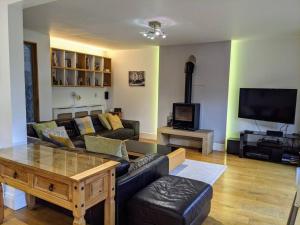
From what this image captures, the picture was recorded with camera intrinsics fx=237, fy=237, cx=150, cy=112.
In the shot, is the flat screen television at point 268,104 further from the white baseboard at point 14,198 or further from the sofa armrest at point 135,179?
the white baseboard at point 14,198

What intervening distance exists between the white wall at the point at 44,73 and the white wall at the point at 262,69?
3.98 metres

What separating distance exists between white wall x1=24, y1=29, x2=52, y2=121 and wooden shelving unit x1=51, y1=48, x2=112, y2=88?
28cm

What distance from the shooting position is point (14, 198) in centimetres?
262

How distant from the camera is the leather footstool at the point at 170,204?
1.90 meters

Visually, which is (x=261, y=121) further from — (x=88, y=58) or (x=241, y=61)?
(x=88, y=58)

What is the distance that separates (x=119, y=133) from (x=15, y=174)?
127 inches

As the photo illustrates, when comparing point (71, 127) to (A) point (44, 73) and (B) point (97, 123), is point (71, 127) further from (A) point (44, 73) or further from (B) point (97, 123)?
(A) point (44, 73)

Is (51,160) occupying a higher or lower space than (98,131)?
higher

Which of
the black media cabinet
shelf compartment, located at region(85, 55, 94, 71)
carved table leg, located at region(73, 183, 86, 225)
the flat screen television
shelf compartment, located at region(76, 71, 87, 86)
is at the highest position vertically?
shelf compartment, located at region(85, 55, 94, 71)

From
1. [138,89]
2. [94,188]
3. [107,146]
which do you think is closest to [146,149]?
[107,146]

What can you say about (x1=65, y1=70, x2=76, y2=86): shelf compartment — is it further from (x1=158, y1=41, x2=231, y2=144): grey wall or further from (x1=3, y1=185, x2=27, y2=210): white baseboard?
(x1=3, y1=185, x2=27, y2=210): white baseboard

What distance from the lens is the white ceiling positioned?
2941 mm

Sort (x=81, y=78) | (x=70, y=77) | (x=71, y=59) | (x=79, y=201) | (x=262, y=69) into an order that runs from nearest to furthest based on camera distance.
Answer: (x=79, y=201), (x=262, y=69), (x=71, y=59), (x=70, y=77), (x=81, y=78)

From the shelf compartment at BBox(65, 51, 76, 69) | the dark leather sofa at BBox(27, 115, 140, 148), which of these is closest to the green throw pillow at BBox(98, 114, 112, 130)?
the dark leather sofa at BBox(27, 115, 140, 148)
